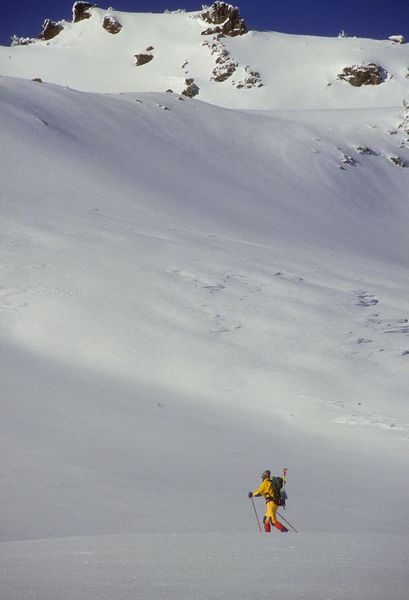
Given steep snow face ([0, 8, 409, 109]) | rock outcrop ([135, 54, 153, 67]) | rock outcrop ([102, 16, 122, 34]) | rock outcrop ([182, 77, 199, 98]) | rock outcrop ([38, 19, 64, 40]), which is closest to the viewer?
steep snow face ([0, 8, 409, 109])

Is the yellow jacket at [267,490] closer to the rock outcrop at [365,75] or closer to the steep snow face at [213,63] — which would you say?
the steep snow face at [213,63]

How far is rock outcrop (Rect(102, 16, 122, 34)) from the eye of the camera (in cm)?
6956

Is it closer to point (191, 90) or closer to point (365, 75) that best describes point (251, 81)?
point (191, 90)

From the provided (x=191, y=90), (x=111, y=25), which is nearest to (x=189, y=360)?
(x=191, y=90)

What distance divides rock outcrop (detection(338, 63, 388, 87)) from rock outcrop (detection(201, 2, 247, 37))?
43.9ft

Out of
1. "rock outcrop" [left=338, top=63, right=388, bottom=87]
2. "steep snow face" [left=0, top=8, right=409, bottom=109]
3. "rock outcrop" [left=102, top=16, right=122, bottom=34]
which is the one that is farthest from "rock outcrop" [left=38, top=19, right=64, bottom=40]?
"rock outcrop" [left=338, top=63, right=388, bottom=87]

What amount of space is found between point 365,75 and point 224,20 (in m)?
17.0

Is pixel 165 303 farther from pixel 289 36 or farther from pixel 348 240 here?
pixel 289 36

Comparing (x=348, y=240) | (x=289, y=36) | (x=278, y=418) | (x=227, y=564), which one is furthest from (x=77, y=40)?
(x=227, y=564)

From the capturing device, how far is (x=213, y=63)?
197ft

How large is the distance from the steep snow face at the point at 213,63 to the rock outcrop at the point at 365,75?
0.44 m

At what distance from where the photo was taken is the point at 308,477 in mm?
9070

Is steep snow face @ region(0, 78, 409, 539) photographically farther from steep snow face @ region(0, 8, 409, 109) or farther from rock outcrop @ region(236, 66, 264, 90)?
rock outcrop @ region(236, 66, 264, 90)

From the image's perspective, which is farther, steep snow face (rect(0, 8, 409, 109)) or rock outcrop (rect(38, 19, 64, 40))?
rock outcrop (rect(38, 19, 64, 40))
